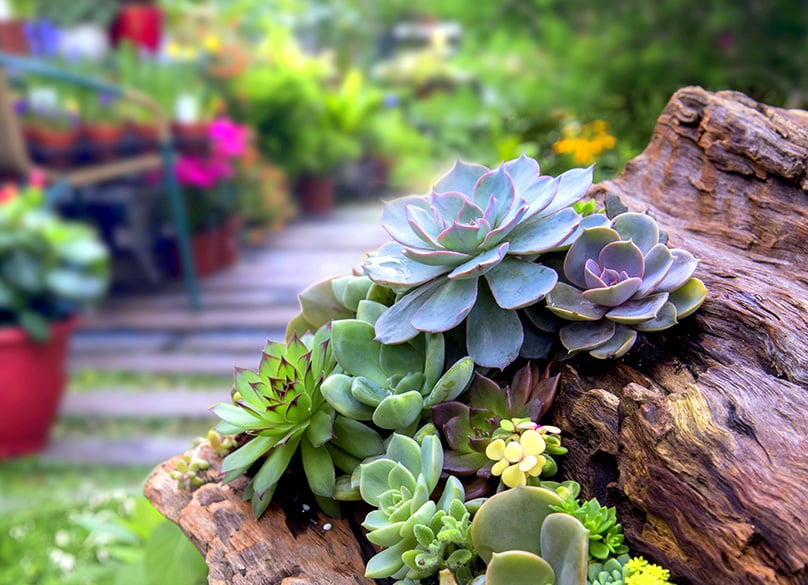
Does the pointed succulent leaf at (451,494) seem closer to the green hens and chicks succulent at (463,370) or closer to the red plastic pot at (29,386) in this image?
the green hens and chicks succulent at (463,370)

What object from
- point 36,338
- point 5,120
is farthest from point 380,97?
point 36,338

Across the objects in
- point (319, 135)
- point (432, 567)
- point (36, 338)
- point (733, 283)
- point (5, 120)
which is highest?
point (733, 283)

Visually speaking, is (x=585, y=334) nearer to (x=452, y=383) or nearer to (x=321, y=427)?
(x=452, y=383)

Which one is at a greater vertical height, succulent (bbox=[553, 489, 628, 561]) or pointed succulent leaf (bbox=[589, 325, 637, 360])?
pointed succulent leaf (bbox=[589, 325, 637, 360])

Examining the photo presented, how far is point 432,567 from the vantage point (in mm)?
789

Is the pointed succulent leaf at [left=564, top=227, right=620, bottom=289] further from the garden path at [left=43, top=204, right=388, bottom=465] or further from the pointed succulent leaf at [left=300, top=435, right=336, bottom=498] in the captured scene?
the garden path at [left=43, top=204, right=388, bottom=465]

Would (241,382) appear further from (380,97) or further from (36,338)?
(380,97)

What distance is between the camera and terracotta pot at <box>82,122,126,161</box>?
4.07 meters

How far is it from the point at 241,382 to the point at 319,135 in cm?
562

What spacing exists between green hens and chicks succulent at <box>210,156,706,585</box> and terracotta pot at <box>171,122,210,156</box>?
13.0 feet

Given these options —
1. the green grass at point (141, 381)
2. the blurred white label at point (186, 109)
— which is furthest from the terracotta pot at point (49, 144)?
the green grass at point (141, 381)

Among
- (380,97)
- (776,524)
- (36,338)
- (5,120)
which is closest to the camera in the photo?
(776,524)

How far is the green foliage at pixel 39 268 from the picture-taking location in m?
2.80

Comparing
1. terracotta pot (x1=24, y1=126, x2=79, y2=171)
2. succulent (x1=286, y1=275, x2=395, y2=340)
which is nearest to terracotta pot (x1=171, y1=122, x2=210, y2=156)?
terracotta pot (x1=24, y1=126, x2=79, y2=171)
